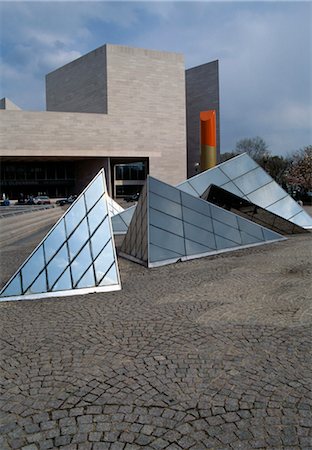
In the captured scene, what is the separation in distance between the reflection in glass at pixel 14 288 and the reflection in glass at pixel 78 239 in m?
1.27

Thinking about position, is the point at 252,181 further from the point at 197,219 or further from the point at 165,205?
the point at 165,205

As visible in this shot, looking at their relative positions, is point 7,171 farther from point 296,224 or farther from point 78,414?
point 78,414

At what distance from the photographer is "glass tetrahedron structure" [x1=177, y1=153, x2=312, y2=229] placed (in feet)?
53.9

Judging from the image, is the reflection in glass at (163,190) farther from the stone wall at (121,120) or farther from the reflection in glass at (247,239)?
the stone wall at (121,120)

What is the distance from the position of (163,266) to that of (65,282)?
3381 millimetres

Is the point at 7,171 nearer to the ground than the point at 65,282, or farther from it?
farther from it

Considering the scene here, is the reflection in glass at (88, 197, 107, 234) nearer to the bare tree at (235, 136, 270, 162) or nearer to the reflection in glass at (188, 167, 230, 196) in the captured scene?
the reflection in glass at (188, 167, 230, 196)

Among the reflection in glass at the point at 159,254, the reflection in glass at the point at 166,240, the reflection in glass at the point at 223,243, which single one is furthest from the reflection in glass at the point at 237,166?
the reflection in glass at the point at 159,254

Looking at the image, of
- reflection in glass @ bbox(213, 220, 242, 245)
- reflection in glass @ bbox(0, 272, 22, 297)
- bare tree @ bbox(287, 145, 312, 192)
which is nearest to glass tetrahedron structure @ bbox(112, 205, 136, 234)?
reflection in glass @ bbox(213, 220, 242, 245)

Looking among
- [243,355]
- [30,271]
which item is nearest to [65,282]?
[30,271]

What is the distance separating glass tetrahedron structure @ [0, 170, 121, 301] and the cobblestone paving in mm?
485

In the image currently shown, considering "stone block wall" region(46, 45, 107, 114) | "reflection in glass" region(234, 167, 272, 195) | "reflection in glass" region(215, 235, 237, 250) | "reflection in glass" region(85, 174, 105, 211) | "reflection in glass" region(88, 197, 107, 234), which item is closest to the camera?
"reflection in glass" region(88, 197, 107, 234)

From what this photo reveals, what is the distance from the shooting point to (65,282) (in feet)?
26.2

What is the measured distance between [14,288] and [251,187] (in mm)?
11838
